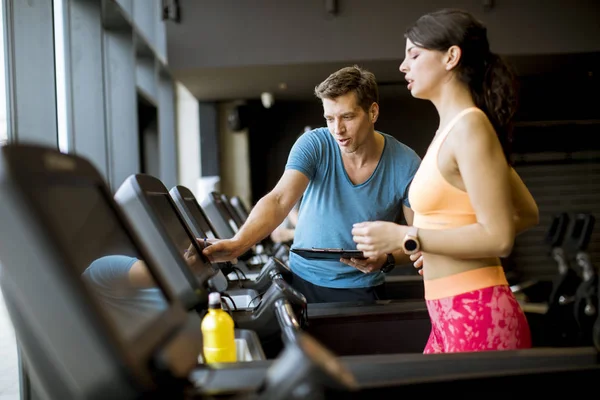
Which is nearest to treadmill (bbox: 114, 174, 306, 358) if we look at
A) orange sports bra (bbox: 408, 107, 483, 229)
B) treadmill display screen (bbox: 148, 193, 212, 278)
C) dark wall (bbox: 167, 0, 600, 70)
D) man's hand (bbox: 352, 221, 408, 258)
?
treadmill display screen (bbox: 148, 193, 212, 278)

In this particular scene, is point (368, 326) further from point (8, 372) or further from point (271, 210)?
point (8, 372)

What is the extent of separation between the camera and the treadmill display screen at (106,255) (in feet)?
3.26

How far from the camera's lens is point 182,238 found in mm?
1902

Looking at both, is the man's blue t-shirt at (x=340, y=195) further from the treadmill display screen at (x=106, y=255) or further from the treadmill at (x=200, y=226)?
the treadmill display screen at (x=106, y=255)

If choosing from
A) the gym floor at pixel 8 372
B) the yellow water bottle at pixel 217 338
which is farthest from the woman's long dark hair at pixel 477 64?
the gym floor at pixel 8 372

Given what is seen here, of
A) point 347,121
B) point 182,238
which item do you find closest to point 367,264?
point 347,121

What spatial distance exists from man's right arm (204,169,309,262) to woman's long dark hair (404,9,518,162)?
894 mm

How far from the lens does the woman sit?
144cm

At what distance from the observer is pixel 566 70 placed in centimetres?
851

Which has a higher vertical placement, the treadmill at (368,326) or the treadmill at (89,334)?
the treadmill at (89,334)

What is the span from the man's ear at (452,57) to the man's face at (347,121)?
35.3 inches

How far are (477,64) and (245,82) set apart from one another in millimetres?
7081

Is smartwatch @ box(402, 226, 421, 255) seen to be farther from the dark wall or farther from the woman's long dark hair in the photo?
the dark wall

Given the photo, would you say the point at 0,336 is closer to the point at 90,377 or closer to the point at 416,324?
the point at 416,324
